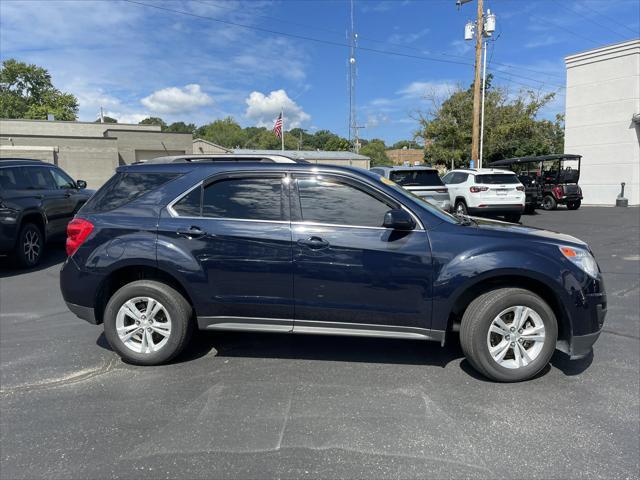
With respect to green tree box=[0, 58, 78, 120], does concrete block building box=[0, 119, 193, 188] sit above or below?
below

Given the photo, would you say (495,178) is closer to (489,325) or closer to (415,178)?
(415,178)

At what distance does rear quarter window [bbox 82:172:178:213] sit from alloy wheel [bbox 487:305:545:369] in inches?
121

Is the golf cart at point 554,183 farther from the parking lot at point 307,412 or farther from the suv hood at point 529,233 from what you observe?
the parking lot at point 307,412

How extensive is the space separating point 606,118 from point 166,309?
28135 mm

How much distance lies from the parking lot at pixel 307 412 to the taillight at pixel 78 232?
1079 mm

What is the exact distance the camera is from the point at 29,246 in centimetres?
810

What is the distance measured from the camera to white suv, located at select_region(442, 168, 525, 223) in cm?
1362

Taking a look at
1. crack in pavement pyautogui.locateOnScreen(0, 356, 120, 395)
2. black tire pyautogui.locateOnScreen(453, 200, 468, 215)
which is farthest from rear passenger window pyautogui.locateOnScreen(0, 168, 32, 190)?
black tire pyautogui.locateOnScreen(453, 200, 468, 215)

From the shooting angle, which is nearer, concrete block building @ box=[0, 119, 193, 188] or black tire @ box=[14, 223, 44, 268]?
black tire @ box=[14, 223, 44, 268]

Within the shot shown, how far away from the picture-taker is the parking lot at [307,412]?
2.66 metres

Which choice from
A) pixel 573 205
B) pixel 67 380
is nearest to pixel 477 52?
pixel 573 205

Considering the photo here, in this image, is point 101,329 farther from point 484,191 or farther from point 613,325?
point 484,191

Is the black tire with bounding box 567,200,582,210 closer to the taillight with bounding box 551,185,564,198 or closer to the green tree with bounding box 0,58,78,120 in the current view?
the taillight with bounding box 551,185,564,198

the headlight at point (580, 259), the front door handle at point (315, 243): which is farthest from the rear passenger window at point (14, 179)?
the headlight at point (580, 259)
